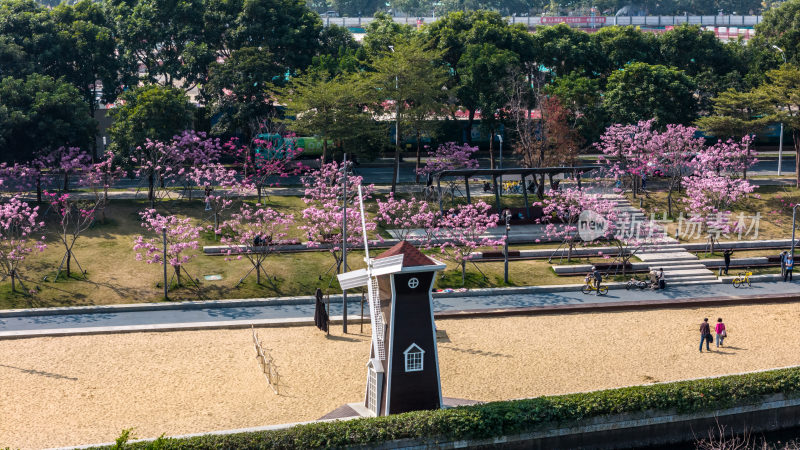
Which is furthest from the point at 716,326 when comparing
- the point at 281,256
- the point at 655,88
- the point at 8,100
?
the point at 8,100

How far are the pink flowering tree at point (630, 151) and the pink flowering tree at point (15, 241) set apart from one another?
35956 mm

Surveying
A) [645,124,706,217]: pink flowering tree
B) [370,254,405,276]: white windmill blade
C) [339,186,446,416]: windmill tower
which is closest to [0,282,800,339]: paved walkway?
[339,186,446,416]: windmill tower

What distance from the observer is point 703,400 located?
1234 inches

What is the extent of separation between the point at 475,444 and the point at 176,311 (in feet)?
61.6

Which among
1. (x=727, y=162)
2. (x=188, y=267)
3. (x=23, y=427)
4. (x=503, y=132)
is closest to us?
(x=23, y=427)

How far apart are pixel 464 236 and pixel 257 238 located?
10.8 m

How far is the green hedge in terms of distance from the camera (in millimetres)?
27391

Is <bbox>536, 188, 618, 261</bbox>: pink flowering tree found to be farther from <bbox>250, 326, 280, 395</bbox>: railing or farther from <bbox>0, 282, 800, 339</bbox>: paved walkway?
<bbox>250, 326, 280, 395</bbox>: railing

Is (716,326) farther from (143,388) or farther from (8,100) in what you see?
(8,100)

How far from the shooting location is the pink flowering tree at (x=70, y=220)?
4562cm

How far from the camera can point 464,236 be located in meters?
47.7

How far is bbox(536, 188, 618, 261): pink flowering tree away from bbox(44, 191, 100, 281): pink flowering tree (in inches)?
976

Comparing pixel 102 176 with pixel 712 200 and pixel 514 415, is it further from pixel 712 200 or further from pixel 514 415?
pixel 712 200

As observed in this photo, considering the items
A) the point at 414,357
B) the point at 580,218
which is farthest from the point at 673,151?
the point at 414,357
